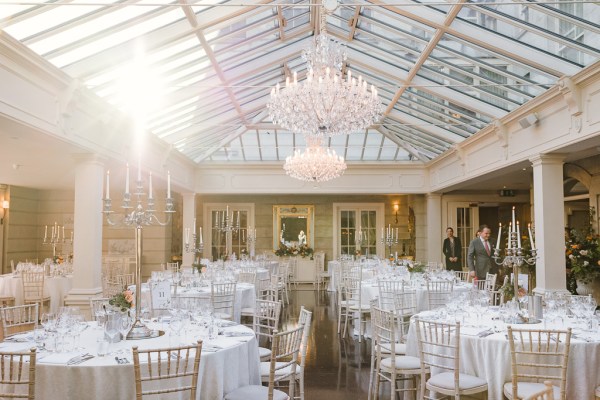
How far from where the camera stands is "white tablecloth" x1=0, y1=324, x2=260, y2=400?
345cm

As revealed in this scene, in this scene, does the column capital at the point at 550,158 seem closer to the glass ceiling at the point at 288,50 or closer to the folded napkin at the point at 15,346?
the glass ceiling at the point at 288,50

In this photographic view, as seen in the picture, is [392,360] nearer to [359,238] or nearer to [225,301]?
[225,301]

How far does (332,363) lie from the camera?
21.9ft

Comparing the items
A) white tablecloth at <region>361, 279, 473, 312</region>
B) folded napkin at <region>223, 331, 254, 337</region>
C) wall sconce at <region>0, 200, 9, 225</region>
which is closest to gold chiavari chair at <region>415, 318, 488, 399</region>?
folded napkin at <region>223, 331, 254, 337</region>

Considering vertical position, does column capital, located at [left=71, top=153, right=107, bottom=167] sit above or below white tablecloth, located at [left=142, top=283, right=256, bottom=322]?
above

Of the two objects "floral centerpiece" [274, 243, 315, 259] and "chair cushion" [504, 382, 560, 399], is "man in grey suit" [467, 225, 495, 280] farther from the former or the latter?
"floral centerpiece" [274, 243, 315, 259]

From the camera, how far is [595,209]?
32.1 ft

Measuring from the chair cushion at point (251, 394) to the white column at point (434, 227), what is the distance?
1196 centimetres

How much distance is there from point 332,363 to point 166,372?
3526 mm

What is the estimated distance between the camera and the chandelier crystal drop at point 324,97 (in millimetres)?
6723

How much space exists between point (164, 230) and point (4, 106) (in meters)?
11.4

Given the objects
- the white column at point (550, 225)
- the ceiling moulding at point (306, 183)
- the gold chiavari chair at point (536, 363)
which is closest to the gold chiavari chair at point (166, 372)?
the gold chiavari chair at point (536, 363)

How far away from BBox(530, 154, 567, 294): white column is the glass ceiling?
46.4 inches

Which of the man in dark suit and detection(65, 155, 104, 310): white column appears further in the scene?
the man in dark suit
